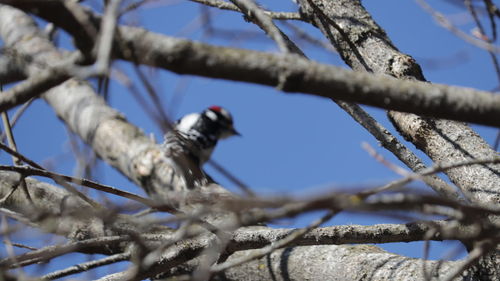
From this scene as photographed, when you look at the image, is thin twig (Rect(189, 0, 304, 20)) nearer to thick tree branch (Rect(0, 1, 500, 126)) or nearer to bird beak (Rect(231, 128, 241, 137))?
thick tree branch (Rect(0, 1, 500, 126))

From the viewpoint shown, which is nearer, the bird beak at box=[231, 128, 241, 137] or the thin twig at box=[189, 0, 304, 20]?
the thin twig at box=[189, 0, 304, 20]

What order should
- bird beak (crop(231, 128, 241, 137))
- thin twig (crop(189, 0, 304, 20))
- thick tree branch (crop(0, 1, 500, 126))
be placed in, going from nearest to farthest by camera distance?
thick tree branch (crop(0, 1, 500, 126)) → thin twig (crop(189, 0, 304, 20)) → bird beak (crop(231, 128, 241, 137))

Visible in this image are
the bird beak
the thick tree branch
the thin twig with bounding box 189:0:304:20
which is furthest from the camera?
the bird beak

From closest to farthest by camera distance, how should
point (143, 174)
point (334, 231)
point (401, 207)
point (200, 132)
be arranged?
point (401, 207) < point (334, 231) < point (143, 174) < point (200, 132)

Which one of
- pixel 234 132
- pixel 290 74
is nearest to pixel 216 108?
pixel 234 132

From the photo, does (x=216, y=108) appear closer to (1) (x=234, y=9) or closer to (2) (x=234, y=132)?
(2) (x=234, y=132)

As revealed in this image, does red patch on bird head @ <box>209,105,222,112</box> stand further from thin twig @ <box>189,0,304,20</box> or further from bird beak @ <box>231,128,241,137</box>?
thin twig @ <box>189,0,304,20</box>

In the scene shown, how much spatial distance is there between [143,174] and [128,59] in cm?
244

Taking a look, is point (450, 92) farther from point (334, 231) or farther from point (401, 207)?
point (334, 231)

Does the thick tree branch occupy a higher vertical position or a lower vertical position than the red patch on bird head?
lower

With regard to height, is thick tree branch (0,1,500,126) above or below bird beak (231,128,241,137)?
below

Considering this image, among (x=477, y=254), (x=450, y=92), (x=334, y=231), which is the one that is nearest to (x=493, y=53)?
(x=450, y=92)

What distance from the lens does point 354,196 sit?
1.10 meters

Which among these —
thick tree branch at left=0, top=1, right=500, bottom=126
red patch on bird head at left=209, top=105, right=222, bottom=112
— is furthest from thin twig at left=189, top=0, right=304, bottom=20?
red patch on bird head at left=209, top=105, right=222, bottom=112
